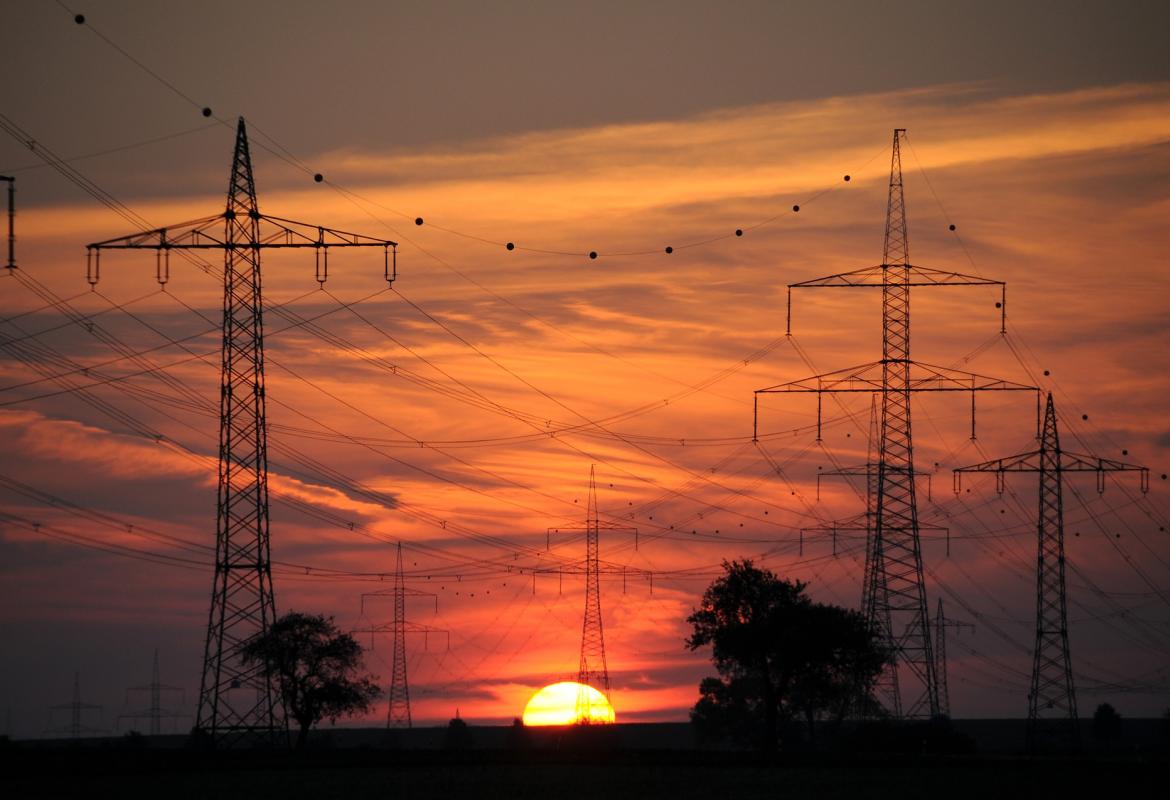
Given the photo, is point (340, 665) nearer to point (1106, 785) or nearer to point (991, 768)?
point (991, 768)

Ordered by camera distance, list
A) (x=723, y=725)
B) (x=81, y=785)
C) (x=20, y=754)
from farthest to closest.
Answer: (x=723, y=725)
(x=20, y=754)
(x=81, y=785)

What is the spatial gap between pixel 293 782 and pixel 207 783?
142 inches

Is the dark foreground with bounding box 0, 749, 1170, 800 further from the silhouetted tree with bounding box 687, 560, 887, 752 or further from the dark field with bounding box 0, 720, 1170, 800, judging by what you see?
the silhouetted tree with bounding box 687, 560, 887, 752

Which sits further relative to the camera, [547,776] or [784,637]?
[784,637]

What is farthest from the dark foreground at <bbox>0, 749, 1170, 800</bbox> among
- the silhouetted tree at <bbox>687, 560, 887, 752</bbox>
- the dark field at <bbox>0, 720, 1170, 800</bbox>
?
the silhouetted tree at <bbox>687, 560, 887, 752</bbox>

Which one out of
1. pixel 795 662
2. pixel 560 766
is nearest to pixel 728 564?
pixel 795 662

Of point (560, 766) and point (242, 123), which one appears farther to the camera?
point (560, 766)

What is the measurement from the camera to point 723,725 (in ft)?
611

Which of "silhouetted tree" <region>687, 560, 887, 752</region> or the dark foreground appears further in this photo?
"silhouetted tree" <region>687, 560, 887, 752</region>

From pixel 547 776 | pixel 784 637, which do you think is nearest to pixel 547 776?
pixel 547 776

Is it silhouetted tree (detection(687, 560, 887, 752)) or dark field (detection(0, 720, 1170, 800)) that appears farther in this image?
silhouetted tree (detection(687, 560, 887, 752))

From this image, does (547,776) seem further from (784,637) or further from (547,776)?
(784,637)

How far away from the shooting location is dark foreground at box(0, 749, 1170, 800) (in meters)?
63.4

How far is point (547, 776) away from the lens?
74.6 m
